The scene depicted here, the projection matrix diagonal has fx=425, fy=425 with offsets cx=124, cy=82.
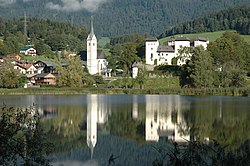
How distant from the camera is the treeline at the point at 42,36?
123081mm

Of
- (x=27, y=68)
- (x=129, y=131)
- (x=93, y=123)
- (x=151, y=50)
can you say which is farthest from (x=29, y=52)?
(x=129, y=131)

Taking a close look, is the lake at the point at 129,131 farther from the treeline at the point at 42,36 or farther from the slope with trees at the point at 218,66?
the treeline at the point at 42,36

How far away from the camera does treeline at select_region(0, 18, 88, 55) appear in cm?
12308

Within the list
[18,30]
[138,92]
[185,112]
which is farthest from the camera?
[18,30]

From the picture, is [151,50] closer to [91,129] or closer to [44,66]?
[44,66]

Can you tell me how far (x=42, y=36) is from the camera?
151750mm

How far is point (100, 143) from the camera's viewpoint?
19.0 metres

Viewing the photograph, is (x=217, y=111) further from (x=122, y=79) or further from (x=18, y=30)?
(x=18, y=30)

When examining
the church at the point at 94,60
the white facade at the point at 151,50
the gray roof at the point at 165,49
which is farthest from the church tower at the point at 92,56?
the gray roof at the point at 165,49

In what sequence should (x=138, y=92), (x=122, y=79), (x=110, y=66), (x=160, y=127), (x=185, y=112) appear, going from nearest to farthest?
(x=160, y=127), (x=185, y=112), (x=138, y=92), (x=122, y=79), (x=110, y=66)

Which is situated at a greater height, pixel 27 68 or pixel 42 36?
pixel 42 36

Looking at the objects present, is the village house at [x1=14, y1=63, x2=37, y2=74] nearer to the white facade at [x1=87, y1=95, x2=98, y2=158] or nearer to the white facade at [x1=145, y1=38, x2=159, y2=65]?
the white facade at [x1=145, y1=38, x2=159, y2=65]

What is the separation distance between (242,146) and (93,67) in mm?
85066

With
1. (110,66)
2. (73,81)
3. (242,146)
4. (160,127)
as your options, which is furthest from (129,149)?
(110,66)
